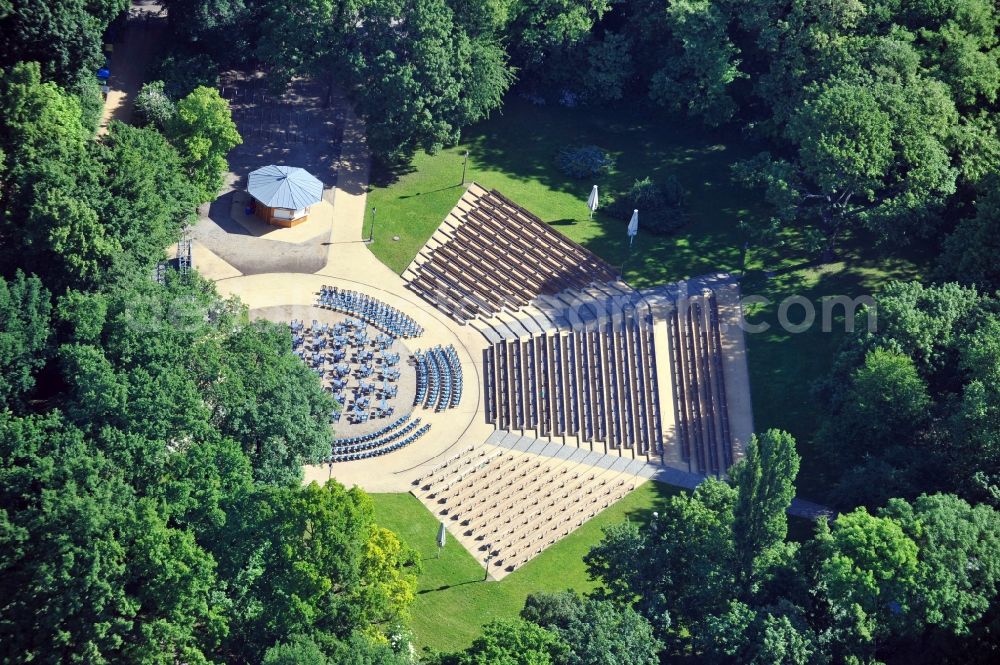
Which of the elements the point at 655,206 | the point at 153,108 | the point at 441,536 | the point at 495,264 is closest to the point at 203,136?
the point at 153,108

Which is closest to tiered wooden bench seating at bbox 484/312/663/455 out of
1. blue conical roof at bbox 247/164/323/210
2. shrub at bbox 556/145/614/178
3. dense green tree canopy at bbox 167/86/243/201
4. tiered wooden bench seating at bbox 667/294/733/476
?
tiered wooden bench seating at bbox 667/294/733/476

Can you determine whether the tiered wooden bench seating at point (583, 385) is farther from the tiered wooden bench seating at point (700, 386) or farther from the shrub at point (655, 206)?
the shrub at point (655, 206)

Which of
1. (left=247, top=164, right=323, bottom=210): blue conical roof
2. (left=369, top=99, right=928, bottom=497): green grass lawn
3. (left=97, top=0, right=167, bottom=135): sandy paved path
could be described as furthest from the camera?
(left=97, top=0, right=167, bottom=135): sandy paved path

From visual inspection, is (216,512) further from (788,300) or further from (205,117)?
(788,300)

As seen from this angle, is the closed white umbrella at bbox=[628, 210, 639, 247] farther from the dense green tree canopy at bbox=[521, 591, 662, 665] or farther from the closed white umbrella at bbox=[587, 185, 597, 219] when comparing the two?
the dense green tree canopy at bbox=[521, 591, 662, 665]

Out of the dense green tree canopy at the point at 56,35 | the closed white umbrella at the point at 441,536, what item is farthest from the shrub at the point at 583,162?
the closed white umbrella at the point at 441,536

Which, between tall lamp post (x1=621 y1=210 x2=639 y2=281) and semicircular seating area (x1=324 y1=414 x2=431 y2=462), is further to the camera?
tall lamp post (x1=621 y1=210 x2=639 y2=281)
